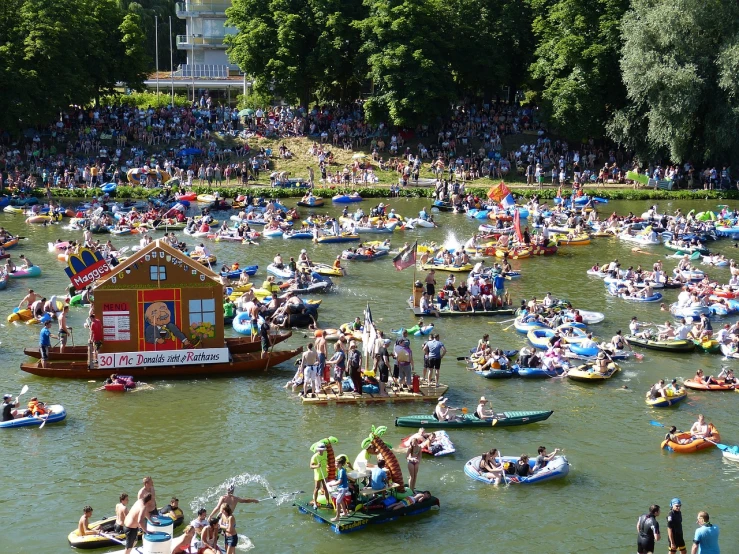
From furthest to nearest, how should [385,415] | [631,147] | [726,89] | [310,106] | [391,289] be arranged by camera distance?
[310,106] < [631,147] < [726,89] < [391,289] < [385,415]

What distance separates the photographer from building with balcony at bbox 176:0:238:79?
9725cm

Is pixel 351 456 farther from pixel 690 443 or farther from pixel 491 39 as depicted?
pixel 491 39

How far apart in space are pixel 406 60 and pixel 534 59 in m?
11.1

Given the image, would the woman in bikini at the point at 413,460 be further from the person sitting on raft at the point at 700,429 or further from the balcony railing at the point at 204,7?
the balcony railing at the point at 204,7

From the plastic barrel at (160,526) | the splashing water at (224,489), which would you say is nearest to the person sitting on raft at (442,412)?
the splashing water at (224,489)

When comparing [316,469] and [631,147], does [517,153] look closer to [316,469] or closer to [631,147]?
[631,147]

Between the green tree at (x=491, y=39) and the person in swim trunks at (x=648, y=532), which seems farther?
the green tree at (x=491, y=39)

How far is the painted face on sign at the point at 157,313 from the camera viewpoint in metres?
30.9

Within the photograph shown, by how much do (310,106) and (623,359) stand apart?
173 ft

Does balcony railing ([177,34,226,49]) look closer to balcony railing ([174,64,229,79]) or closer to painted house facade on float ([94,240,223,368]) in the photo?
balcony railing ([174,64,229,79])

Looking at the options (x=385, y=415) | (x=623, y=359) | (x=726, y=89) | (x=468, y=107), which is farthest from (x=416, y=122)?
(x=385, y=415)

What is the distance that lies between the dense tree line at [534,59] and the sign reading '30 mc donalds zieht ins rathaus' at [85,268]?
4225 cm

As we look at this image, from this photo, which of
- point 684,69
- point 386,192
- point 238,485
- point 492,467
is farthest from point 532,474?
point 684,69

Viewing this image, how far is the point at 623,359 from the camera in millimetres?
34406
